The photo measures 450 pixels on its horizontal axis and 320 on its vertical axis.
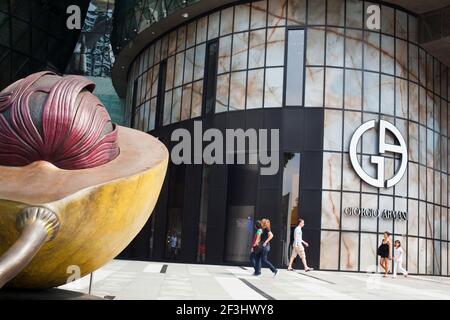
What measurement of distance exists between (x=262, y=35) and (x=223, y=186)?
713 centimetres

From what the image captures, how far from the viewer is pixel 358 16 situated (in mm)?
23656

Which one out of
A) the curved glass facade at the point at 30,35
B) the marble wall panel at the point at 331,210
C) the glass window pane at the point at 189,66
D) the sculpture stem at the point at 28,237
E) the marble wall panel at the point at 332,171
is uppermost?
the curved glass facade at the point at 30,35

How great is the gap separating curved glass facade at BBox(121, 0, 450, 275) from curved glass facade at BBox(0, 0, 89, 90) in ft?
49.1

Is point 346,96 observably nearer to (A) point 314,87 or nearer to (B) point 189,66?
(A) point 314,87

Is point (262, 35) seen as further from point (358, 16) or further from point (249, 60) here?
point (358, 16)

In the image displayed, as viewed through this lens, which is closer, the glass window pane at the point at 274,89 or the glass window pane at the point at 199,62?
the glass window pane at the point at 274,89

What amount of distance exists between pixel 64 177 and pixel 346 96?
19.9 meters

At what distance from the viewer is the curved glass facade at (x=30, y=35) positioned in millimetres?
33812

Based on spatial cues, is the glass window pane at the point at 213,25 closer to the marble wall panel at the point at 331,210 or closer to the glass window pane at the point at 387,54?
the glass window pane at the point at 387,54

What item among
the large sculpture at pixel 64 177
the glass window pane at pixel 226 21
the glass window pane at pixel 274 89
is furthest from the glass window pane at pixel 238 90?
the large sculpture at pixel 64 177

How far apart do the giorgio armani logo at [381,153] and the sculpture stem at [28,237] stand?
64.4 ft

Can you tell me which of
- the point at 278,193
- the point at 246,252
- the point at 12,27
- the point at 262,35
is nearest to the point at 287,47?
the point at 262,35

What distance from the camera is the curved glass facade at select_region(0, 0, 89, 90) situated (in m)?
33.8

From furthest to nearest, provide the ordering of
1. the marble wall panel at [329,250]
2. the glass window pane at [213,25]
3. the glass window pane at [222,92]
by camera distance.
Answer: the glass window pane at [213,25] < the glass window pane at [222,92] < the marble wall panel at [329,250]
